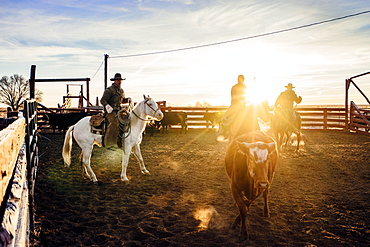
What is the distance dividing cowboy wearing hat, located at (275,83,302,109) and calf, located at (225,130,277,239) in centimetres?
780

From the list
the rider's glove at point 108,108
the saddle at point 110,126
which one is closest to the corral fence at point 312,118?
the saddle at point 110,126

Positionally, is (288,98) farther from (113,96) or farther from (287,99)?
(113,96)

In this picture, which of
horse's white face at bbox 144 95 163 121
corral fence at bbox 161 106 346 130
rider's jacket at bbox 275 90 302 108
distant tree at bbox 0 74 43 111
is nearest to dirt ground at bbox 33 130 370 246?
horse's white face at bbox 144 95 163 121

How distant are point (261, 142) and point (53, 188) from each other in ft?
16.3

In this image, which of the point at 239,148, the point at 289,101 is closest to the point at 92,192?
the point at 239,148

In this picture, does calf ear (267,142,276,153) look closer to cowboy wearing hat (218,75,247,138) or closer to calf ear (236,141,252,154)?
calf ear (236,141,252,154)

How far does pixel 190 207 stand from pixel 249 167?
1977 mm

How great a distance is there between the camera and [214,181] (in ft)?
22.7

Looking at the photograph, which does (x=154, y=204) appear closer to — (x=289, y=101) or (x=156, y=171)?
(x=156, y=171)

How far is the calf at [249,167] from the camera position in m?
3.52

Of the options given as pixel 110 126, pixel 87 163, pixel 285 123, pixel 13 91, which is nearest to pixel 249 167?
pixel 110 126

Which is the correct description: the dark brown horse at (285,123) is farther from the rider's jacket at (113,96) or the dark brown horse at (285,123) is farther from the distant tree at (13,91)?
the distant tree at (13,91)

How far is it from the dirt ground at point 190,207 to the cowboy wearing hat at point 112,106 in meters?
1.11

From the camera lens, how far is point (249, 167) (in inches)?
143
